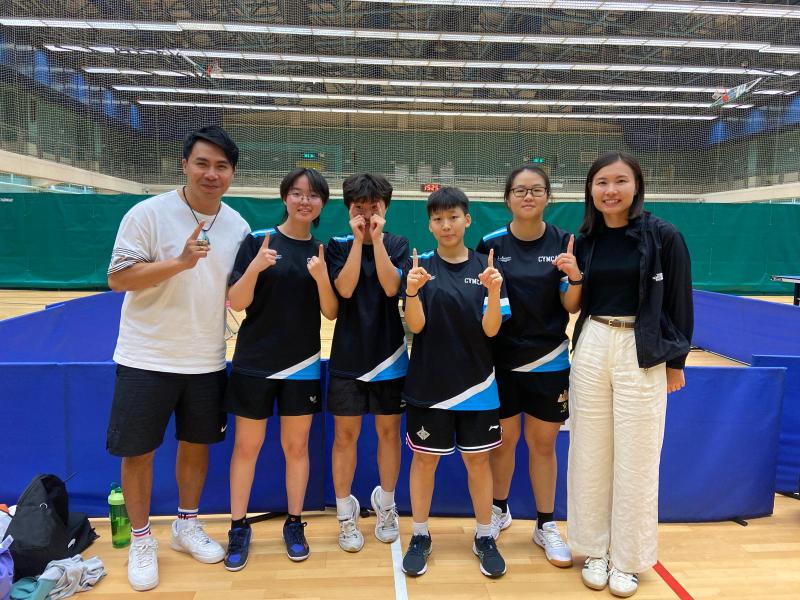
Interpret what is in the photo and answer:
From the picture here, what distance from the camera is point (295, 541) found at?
93.8 inches

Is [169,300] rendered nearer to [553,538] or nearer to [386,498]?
[386,498]

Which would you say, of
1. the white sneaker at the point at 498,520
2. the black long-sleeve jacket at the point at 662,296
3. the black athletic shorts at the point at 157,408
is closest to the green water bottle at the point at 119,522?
the black athletic shorts at the point at 157,408

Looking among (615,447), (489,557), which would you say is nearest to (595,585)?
(489,557)

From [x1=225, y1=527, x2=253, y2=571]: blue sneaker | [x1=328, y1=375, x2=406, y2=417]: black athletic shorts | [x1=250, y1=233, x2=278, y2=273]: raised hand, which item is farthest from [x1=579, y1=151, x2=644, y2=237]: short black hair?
[x1=225, y1=527, x2=253, y2=571]: blue sneaker

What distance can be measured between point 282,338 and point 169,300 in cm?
49

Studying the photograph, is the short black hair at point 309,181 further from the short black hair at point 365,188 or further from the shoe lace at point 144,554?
the shoe lace at point 144,554

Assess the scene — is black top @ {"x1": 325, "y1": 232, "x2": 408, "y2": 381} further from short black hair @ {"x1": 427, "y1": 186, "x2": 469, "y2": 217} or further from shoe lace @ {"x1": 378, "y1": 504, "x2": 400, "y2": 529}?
shoe lace @ {"x1": 378, "y1": 504, "x2": 400, "y2": 529}

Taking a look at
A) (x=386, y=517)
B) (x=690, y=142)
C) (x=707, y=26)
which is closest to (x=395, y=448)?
(x=386, y=517)

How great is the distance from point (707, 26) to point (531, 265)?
13895 mm

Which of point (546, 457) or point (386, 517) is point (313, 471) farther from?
point (546, 457)

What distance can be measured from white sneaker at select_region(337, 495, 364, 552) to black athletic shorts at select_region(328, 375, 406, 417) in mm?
485

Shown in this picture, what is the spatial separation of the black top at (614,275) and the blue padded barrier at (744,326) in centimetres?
382

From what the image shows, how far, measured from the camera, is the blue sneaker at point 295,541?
235 centimetres

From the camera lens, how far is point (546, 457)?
2387 mm
